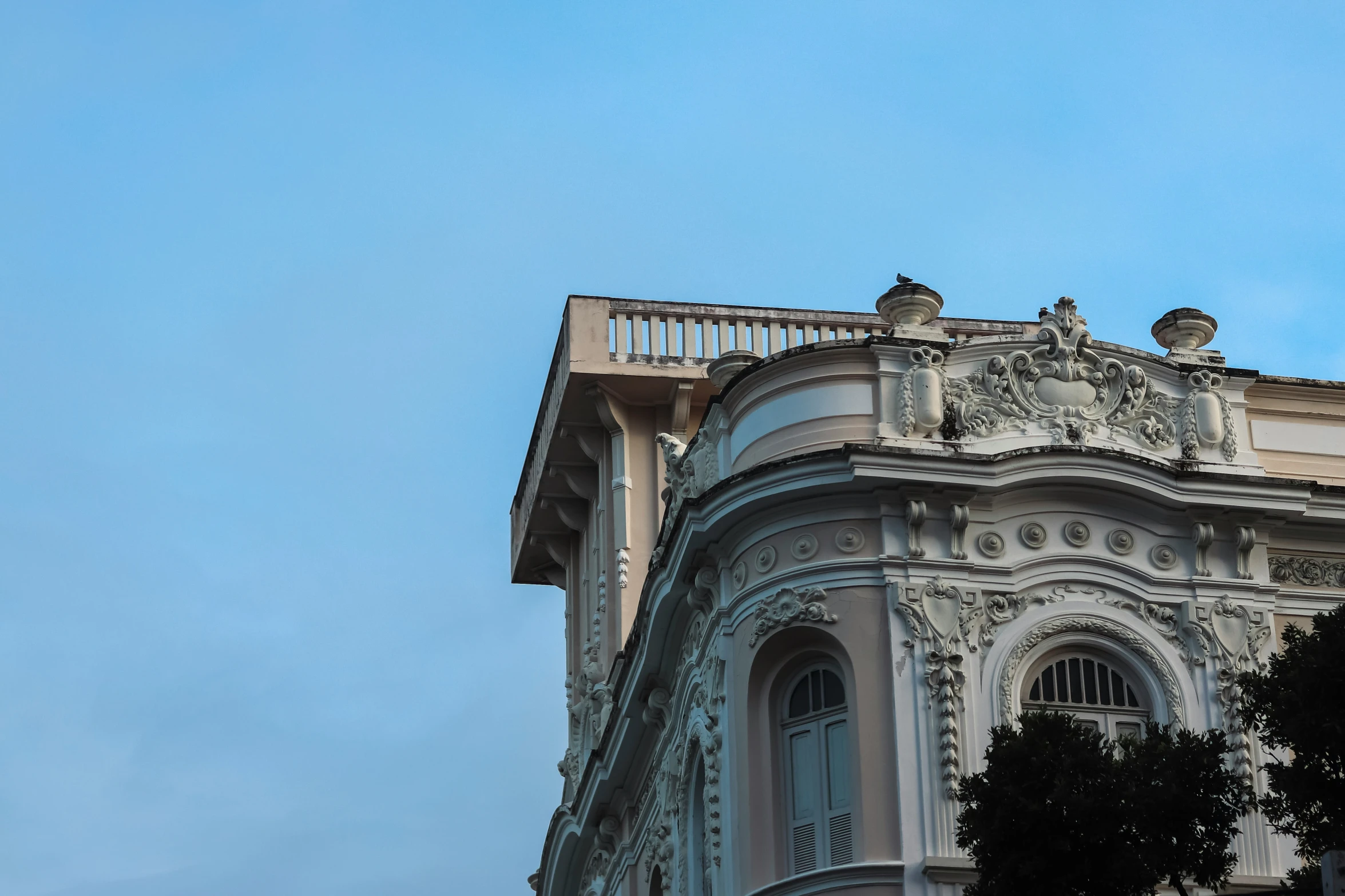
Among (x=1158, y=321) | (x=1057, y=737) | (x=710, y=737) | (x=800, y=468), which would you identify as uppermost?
(x=1158, y=321)

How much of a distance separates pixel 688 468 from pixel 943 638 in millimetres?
4296

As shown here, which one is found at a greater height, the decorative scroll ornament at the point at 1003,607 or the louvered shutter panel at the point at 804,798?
the decorative scroll ornament at the point at 1003,607

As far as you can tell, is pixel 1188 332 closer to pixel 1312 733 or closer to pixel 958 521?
pixel 958 521

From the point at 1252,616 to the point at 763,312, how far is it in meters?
10.8

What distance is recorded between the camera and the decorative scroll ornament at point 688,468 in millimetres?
28297

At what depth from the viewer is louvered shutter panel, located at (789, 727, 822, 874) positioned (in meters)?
25.7

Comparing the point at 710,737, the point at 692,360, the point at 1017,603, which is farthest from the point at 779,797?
the point at 692,360

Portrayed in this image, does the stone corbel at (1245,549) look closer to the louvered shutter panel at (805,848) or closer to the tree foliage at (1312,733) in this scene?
the louvered shutter panel at (805,848)

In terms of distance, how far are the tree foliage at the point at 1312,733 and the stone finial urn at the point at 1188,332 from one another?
8.50 meters

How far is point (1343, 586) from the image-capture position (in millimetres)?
27812

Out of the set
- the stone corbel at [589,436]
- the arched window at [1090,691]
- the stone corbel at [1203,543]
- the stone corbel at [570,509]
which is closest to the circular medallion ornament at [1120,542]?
the stone corbel at [1203,543]

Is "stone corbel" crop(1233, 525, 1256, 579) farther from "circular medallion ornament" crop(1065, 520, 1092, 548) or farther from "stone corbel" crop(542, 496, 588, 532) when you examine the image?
"stone corbel" crop(542, 496, 588, 532)

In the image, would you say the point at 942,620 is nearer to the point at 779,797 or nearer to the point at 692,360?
the point at 779,797

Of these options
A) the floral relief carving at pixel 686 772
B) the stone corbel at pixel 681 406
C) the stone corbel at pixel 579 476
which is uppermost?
the stone corbel at pixel 579 476
